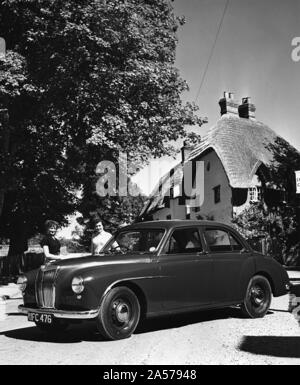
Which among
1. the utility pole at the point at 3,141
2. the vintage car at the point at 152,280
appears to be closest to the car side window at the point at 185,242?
the vintage car at the point at 152,280

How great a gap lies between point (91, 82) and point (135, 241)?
9.94m

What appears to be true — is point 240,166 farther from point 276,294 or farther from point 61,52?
point 276,294

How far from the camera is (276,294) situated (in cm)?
812

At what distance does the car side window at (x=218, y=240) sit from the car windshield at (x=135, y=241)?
35.2 inches

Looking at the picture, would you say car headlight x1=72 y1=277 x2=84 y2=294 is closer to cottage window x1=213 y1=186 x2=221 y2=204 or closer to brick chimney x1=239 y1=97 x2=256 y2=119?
cottage window x1=213 y1=186 x2=221 y2=204

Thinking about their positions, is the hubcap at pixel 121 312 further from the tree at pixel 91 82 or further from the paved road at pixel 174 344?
the tree at pixel 91 82

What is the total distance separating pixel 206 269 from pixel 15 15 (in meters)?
13.2

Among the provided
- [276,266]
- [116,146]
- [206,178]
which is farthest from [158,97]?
[206,178]

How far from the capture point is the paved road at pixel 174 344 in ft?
16.6

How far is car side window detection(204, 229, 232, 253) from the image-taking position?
753 cm

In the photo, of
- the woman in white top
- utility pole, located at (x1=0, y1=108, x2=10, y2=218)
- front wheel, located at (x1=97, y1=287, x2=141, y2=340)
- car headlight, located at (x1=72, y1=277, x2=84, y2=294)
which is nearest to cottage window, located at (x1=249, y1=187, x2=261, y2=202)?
utility pole, located at (x1=0, y1=108, x2=10, y2=218)

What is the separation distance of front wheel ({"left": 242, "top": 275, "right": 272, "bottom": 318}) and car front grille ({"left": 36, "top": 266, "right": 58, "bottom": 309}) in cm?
325

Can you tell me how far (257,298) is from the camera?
26.0ft

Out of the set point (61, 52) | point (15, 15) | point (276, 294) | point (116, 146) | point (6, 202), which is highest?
point (15, 15)
